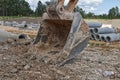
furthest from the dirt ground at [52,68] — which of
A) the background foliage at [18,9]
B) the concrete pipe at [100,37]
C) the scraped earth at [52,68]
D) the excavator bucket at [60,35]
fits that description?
the background foliage at [18,9]

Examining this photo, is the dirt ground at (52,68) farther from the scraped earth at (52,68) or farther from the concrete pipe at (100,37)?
the concrete pipe at (100,37)

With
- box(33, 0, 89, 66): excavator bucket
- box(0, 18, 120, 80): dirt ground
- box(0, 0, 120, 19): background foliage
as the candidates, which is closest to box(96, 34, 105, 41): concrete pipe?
box(0, 18, 120, 80): dirt ground

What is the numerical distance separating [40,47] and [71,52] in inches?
43.6

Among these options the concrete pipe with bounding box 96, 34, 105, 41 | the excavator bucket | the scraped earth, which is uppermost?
the excavator bucket

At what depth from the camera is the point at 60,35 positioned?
7.47 meters

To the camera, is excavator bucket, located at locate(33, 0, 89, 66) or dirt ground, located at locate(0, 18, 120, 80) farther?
excavator bucket, located at locate(33, 0, 89, 66)

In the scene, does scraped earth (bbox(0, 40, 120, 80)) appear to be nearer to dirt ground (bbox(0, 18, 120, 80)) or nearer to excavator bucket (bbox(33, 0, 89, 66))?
dirt ground (bbox(0, 18, 120, 80))

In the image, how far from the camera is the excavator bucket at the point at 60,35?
6.47m

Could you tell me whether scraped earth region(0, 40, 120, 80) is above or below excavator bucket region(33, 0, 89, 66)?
below

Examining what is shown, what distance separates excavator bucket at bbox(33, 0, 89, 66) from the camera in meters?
6.47

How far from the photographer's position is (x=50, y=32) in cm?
739

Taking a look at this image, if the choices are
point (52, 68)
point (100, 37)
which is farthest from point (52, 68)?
point (100, 37)

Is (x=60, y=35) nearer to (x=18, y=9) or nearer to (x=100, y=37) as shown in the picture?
(x=100, y=37)

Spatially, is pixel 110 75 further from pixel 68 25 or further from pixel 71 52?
pixel 68 25
